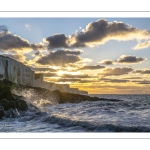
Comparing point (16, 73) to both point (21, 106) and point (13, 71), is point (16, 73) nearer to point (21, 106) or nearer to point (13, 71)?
point (13, 71)

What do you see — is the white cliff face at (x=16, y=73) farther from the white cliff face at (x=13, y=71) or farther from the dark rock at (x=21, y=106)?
the dark rock at (x=21, y=106)

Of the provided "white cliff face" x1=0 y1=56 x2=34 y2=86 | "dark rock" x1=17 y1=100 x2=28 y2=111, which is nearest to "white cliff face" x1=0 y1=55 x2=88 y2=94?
"white cliff face" x1=0 y1=56 x2=34 y2=86

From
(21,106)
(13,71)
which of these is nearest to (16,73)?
(13,71)

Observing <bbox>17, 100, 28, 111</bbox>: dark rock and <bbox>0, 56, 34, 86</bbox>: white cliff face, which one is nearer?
<bbox>17, 100, 28, 111</bbox>: dark rock

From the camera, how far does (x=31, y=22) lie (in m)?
9.48

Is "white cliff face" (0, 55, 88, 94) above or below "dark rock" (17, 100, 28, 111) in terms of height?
above

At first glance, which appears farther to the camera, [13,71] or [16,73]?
[16,73]

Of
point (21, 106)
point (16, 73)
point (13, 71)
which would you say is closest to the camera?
point (21, 106)

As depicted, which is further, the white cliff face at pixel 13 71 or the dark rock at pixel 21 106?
the white cliff face at pixel 13 71

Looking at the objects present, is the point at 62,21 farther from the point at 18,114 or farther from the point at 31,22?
the point at 18,114

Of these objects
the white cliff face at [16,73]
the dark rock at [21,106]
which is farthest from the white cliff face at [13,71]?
the dark rock at [21,106]

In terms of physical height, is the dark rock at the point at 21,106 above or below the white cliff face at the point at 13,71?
below

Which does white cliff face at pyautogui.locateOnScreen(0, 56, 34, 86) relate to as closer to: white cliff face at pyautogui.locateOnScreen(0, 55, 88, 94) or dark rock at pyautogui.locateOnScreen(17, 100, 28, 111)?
white cliff face at pyautogui.locateOnScreen(0, 55, 88, 94)
